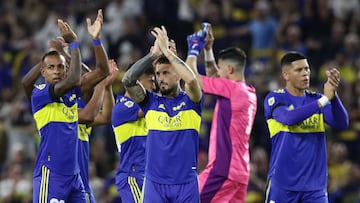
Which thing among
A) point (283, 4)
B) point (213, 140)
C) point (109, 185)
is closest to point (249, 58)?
point (283, 4)

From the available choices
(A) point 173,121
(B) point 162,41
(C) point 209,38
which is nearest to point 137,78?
(B) point 162,41

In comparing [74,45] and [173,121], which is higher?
[74,45]

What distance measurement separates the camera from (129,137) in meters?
13.2

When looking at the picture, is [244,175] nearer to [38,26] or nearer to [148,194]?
[148,194]

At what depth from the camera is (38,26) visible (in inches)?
971

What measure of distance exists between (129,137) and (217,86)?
143 centimetres

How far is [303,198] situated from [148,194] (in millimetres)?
2042

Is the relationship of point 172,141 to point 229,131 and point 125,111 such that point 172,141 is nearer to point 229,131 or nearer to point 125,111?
point 125,111

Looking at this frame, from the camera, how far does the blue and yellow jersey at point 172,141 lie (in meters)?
12.0

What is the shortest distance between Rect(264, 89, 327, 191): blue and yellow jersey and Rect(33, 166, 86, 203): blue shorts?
8.25 ft

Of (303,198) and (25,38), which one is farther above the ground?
(25,38)

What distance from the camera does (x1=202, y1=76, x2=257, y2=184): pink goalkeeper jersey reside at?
44.6ft

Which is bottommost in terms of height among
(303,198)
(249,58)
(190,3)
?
(303,198)

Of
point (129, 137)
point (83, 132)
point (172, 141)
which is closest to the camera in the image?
point (172, 141)
